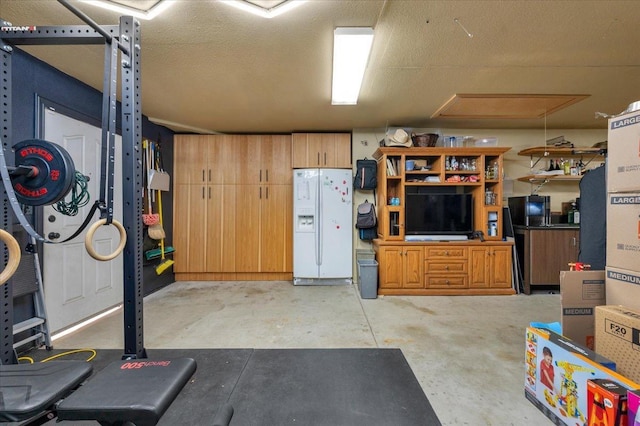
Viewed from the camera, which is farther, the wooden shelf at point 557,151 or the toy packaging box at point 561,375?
the wooden shelf at point 557,151

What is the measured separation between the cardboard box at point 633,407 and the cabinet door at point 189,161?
15.6ft

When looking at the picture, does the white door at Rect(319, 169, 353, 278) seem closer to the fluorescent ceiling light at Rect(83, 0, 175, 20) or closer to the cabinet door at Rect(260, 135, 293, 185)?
the cabinet door at Rect(260, 135, 293, 185)

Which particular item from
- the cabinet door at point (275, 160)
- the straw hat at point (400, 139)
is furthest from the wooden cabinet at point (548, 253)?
the cabinet door at point (275, 160)

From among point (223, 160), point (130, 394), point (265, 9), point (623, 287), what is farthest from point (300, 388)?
point (223, 160)

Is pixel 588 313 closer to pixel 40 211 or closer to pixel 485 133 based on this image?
pixel 485 133

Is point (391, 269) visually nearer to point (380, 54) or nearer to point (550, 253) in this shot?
point (550, 253)

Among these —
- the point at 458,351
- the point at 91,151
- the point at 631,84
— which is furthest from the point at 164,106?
the point at 631,84

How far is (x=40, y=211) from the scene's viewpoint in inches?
92.2

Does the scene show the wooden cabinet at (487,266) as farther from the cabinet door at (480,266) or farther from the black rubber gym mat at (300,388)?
the black rubber gym mat at (300,388)

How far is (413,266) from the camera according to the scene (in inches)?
146

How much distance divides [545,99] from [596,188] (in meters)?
1.69

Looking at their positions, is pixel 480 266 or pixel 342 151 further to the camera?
pixel 342 151

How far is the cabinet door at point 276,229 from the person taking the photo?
4414 mm

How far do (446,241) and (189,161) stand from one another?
416 centimetres
